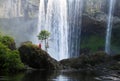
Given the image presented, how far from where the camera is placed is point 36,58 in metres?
68.8

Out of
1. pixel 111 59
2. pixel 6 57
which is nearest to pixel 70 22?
pixel 111 59

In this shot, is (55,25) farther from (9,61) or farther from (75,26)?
(9,61)

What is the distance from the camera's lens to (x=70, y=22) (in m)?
125

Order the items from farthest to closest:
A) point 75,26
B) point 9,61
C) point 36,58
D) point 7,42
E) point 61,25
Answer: point 75,26, point 61,25, point 7,42, point 36,58, point 9,61

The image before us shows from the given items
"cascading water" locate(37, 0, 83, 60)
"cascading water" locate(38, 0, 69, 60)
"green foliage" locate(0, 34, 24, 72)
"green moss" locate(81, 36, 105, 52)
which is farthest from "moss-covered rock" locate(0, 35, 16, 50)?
"green moss" locate(81, 36, 105, 52)

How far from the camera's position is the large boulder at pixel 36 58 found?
68750 mm

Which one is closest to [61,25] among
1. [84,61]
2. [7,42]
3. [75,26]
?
[75,26]

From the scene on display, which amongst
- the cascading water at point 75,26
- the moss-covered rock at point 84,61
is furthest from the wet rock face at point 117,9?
the moss-covered rock at point 84,61

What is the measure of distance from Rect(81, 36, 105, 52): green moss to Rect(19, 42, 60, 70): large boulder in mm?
54814

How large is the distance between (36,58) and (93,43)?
58.0 meters

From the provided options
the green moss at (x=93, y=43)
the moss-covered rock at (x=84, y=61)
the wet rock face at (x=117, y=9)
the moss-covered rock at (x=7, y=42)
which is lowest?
the green moss at (x=93, y=43)

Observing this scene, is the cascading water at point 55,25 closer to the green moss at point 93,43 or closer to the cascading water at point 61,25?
the cascading water at point 61,25

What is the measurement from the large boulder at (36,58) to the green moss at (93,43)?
180ft

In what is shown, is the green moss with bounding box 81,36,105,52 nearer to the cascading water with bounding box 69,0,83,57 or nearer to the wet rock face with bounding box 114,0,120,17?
the cascading water with bounding box 69,0,83,57
